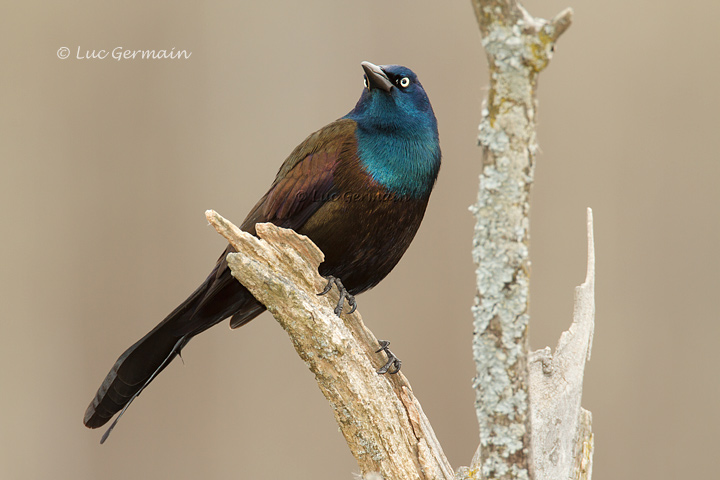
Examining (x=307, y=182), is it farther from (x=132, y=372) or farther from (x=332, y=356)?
(x=132, y=372)

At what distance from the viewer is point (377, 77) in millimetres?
1842

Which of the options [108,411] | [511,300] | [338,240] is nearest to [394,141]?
[338,240]

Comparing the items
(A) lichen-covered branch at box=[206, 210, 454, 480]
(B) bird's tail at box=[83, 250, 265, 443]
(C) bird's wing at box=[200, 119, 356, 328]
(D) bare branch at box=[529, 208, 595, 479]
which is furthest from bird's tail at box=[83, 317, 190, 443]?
(D) bare branch at box=[529, 208, 595, 479]

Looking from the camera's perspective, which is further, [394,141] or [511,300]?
[394,141]

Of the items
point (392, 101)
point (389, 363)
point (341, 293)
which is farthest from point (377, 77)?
point (389, 363)

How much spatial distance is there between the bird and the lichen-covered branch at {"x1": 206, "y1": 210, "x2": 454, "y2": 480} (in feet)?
0.73

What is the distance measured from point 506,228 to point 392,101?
0.89 metres

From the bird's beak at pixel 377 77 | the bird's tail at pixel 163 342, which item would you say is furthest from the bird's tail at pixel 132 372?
the bird's beak at pixel 377 77

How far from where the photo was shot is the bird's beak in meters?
1.84

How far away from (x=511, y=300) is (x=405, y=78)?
976 millimetres

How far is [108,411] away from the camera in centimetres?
181

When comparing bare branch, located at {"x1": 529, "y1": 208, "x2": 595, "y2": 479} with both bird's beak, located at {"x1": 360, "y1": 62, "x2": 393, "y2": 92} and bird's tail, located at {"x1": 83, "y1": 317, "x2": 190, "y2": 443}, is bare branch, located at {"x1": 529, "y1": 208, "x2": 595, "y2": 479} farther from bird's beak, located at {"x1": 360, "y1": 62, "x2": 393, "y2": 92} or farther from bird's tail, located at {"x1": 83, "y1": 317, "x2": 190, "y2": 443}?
bird's tail, located at {"x1": 83, "y1": 317, "x2": 190, "y2": 443}

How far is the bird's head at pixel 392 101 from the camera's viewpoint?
1.85 m

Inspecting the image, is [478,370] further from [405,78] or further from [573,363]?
[405,78]
